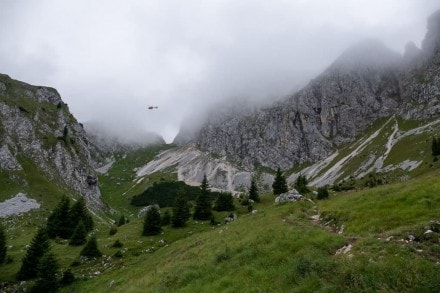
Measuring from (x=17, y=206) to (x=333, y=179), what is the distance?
505 ft

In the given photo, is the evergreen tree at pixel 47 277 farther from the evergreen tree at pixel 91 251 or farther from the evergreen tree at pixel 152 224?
the evergreen tree at pixel 152 224

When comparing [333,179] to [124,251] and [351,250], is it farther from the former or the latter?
[351,250]

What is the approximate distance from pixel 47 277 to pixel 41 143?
100454 millimetres

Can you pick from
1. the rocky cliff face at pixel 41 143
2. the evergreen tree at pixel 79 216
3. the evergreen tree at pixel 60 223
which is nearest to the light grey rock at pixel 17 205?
the rocky cliff face at pixel 41 143

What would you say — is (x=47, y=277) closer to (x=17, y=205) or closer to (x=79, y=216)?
(x=79, y=216)

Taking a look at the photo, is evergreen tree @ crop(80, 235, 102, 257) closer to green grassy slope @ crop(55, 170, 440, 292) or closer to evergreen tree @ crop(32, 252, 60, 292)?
evergreen tree @ crop(32, 252, 60, 292)

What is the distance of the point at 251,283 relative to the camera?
1853 cm

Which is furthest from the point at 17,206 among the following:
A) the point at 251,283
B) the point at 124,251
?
the point at 251,283

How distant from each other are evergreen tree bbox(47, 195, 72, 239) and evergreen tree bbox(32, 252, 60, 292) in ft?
89.8

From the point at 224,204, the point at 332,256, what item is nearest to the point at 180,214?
the point at 224,204

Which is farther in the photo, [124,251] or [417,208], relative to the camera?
[124,251]

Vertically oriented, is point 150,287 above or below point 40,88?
below

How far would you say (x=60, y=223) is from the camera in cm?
6688

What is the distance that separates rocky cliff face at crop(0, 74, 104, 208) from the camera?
114m
